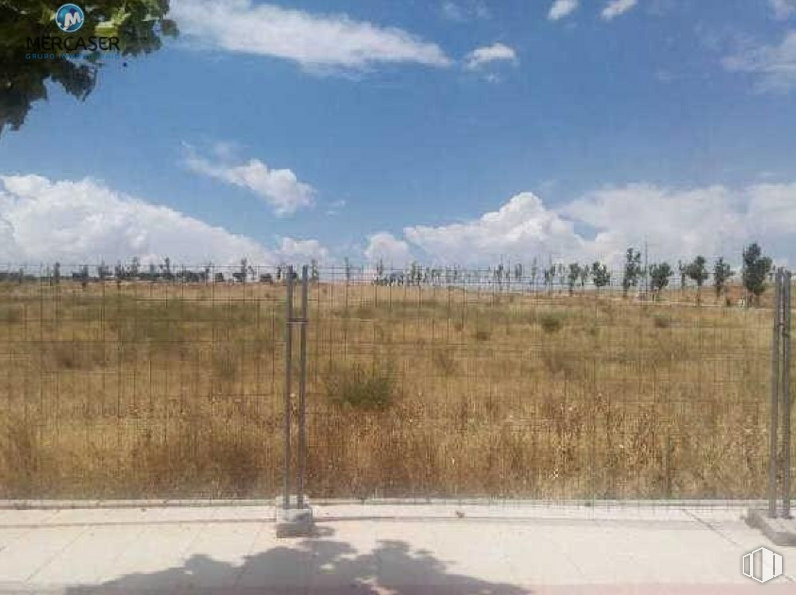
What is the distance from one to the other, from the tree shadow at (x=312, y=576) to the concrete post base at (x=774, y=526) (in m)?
2.25

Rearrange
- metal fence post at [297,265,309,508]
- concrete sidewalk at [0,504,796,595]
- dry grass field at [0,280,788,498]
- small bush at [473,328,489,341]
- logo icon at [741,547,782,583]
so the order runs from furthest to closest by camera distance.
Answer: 1. small bush at [473,328,489,341]
2. dry grass field at [0,280,788,498]
3. metal fence post at [297,265,309,508]
4. logo icon at [741,547,782,583]
5. concrete sidewalk at [0,504,796,595]

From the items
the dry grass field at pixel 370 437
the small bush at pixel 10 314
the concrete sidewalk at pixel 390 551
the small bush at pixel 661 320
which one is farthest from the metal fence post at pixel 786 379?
the small bush at pixel 10 314

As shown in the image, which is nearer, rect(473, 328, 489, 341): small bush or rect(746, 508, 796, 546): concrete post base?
rect(746, 508, 796, 546): concrete post base

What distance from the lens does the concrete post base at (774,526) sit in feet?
16.9

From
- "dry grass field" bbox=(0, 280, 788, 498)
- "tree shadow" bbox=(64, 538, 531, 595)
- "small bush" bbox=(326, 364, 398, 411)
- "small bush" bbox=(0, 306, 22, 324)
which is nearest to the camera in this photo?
"tree shadow" bbox=(64, 538, 531, 595)

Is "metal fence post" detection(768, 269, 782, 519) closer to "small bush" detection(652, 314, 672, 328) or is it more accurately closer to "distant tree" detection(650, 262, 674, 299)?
"distant tree" detection(650, 262, 674, 299)

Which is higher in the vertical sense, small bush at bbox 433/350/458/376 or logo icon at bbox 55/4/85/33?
logo icon at bbox 55/4/85/33

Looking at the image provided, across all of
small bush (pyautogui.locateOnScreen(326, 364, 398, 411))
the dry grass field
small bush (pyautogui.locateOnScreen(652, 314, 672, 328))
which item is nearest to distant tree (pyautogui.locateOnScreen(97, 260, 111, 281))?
the dry grass field

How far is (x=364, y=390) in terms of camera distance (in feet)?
29.7

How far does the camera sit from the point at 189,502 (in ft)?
19.0

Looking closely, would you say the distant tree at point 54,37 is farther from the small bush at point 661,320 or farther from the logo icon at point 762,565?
the small bush at point 661,320

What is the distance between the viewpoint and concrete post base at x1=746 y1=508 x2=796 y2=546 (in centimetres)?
514

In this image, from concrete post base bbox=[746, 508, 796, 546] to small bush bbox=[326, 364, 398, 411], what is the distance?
448 cm

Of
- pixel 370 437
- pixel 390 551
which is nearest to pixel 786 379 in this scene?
pixel 390 551
